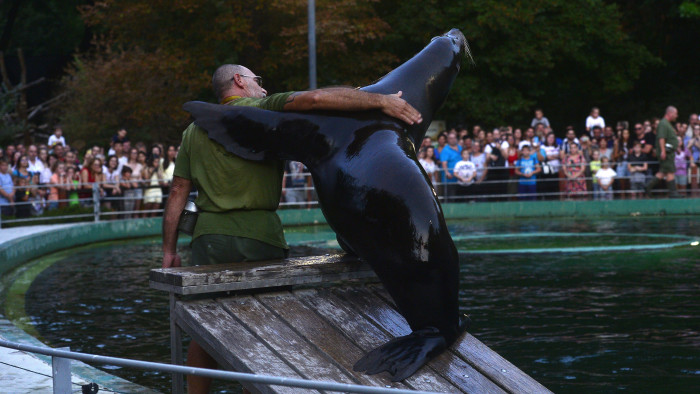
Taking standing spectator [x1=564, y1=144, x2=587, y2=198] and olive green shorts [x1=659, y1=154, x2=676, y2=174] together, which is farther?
standing spectator [x1=564, y1=144, x2=587, y2=198]

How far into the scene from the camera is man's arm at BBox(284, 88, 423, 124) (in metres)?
5.23

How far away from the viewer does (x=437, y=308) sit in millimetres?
5008

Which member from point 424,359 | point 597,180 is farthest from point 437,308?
point 597,180

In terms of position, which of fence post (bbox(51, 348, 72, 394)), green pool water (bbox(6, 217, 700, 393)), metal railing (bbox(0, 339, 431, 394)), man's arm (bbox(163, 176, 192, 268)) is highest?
man's arm (bbox(163, 176, 192, 268))

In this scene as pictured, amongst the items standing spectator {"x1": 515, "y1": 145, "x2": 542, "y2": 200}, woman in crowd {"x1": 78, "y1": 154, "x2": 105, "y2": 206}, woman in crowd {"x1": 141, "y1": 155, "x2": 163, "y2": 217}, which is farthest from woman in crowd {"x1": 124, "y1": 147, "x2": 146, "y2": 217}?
standing spectator {"x1": 515, "y1": 145, "x2": 542, "y2": 200}

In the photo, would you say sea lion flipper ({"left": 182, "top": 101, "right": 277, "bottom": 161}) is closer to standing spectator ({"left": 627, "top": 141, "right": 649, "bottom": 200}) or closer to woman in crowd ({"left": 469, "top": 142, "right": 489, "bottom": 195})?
woman in crowd ({"left": 469, "top": 142, "right": 489, "bottom": 195})

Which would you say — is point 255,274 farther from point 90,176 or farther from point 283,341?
point 90,176

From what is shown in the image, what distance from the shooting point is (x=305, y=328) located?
201 inches

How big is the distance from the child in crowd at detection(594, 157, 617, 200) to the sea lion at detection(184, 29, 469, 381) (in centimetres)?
1928

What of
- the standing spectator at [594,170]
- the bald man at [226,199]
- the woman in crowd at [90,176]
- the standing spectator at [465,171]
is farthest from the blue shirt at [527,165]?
the bald man at [226,199]

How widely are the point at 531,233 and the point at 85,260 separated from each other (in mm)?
8403

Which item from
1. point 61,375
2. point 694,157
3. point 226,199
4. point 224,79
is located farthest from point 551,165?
point 61,375

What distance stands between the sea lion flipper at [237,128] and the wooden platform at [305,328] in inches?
24.3

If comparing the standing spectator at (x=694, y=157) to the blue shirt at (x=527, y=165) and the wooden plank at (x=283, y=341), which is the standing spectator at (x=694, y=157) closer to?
the blue shirt at (x=527, y=165)
